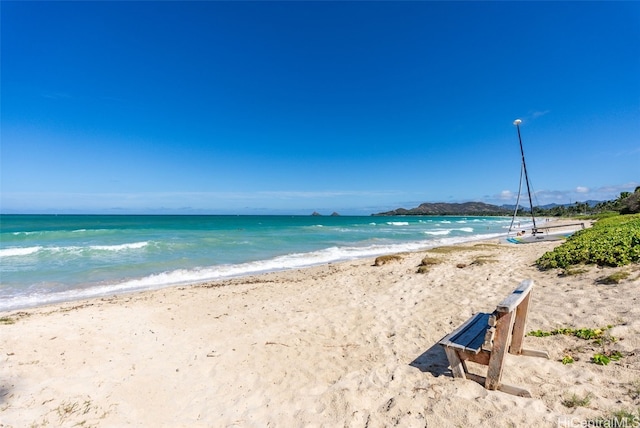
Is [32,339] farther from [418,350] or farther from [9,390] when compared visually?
[418,350]

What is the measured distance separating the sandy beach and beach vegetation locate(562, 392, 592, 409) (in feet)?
0.06

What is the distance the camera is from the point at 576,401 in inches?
123

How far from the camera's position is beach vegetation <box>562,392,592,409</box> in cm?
308

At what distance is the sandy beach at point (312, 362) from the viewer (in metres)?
3.39

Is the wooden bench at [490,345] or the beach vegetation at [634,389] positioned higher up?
the wooden bench at [490,345]

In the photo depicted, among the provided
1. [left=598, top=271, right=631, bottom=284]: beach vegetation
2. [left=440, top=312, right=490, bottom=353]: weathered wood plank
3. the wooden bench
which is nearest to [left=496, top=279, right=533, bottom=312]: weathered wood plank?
the wooden bench

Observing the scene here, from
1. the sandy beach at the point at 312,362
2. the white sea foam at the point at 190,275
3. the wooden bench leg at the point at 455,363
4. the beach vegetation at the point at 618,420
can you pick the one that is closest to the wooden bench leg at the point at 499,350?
the sandy beach at the point at 312,362

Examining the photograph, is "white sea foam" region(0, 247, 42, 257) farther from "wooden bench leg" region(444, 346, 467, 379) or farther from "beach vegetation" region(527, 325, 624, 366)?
"beach vegetation" region(527, 325, 624, 366)

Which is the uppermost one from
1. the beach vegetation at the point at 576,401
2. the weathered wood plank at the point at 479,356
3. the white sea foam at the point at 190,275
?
the weathered wood plank at the point at 479,356

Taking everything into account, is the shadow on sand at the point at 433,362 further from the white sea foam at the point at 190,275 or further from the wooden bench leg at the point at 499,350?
the white sea foam at the point at 190,275

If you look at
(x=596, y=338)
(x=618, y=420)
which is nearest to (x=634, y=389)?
(x=618, y=420)

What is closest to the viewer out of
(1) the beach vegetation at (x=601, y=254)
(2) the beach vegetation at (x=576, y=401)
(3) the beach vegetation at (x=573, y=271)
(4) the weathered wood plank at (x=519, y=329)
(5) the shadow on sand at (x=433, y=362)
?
(2) the beach vegetation at (x=576, y=401)

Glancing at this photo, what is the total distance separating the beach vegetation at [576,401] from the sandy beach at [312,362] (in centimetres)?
2

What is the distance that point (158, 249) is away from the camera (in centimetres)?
2195
